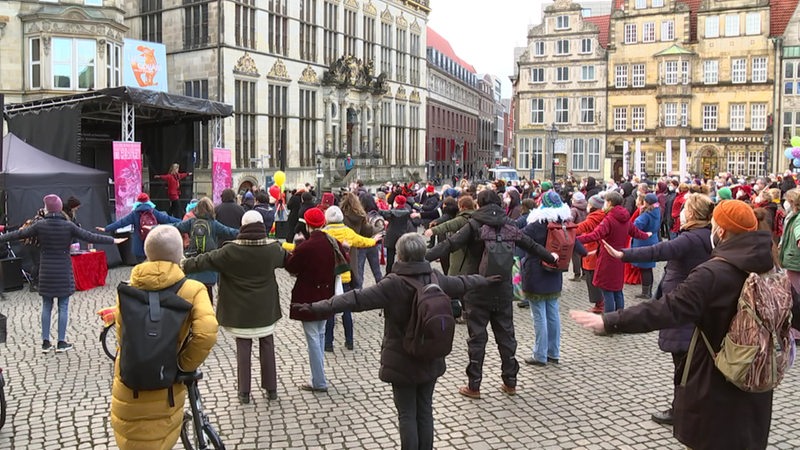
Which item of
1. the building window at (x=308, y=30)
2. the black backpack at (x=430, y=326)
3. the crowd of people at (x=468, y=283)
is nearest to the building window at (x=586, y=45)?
the building window at (x=308, y=30)

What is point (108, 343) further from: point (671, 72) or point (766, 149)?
point (671, 72)

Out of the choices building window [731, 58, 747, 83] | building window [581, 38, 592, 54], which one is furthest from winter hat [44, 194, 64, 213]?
building window [731, 58, 747, 83]

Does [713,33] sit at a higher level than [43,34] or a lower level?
higher

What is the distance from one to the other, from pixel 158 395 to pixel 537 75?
4943 centimetres

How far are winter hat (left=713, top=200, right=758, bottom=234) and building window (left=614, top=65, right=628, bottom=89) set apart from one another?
48.3 meters

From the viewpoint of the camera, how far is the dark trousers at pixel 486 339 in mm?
7186

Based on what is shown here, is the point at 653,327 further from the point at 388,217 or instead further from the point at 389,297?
the point at 388,217

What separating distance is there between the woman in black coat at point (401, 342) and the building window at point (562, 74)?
157ft

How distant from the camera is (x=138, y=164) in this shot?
1820 centimetres

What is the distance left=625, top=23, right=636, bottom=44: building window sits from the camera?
48781 millimetres

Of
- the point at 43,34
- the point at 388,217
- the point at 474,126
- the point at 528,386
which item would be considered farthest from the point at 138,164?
the point at 474,126

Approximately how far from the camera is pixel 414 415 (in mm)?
5156

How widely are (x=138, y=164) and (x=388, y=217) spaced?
8.05m

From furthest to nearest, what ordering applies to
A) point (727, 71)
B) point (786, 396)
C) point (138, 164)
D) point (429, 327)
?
point (727, 71)
point (138, 164)
point (786, 396)
point (429, 327)
